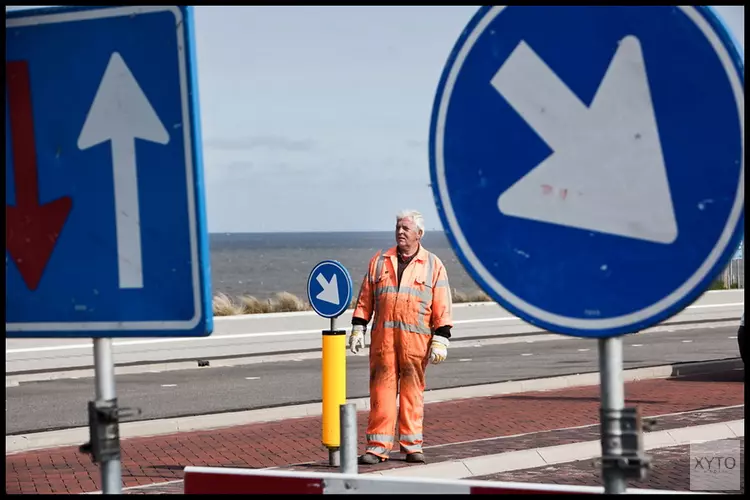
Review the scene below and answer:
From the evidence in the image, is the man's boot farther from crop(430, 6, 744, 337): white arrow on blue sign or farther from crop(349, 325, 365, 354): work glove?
crop(430, 6, 744, 337): white arrow on blue sign

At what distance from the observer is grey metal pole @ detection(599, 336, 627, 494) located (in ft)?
8.46

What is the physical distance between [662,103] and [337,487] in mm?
1249

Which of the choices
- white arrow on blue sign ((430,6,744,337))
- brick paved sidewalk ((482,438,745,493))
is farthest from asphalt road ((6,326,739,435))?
white arrow on blue sign ((430,6,744,337))

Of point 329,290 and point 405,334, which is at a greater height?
point 329,290

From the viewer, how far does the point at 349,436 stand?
7465 mm

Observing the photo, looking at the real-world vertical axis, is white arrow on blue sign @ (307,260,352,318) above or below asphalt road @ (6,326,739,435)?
above

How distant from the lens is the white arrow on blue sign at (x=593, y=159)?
2.46 m

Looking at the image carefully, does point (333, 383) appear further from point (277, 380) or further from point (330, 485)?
point (277, 380)

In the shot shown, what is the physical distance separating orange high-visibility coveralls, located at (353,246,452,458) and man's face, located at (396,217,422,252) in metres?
0.10

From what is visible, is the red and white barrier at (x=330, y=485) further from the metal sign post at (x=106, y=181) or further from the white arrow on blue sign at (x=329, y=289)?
the white arrow on blue sign at (x=329, y=289)

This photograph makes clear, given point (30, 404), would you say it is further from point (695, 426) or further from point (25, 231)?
point (25, 231)

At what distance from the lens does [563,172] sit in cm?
257

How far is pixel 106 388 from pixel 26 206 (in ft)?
1.62

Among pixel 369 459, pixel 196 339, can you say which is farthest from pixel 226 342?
pixel 369 459
